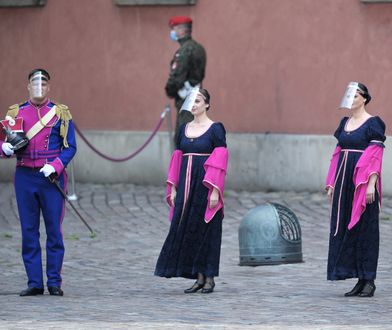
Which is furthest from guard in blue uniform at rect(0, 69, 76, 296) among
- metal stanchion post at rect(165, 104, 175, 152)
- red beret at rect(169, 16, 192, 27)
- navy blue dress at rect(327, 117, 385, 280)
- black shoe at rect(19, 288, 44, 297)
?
metal stanchion post at rect(165, 104, 175, 152)

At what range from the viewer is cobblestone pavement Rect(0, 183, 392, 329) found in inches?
400

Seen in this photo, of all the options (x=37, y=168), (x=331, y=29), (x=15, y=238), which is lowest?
(x=15, y=238)

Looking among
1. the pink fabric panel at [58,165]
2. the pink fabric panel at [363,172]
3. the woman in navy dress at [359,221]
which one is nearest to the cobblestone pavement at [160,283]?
the woman in navy dress at [359,221]

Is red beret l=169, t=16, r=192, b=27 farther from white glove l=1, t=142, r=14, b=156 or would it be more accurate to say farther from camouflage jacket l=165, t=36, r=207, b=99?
white glove l=1, t=142, r=14, b=156

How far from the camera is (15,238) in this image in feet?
52.0

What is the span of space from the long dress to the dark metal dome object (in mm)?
1750

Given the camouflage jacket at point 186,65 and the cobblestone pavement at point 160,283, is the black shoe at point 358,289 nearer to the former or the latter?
the cobblestone pavement at point 160,283

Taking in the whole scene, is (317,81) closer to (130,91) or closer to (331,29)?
(331,29)

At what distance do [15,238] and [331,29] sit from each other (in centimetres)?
472

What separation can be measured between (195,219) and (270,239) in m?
1.88

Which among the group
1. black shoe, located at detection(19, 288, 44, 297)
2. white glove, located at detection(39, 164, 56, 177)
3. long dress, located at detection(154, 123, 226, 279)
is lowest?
black shoe, located at detection(19, 288, 44, 297)

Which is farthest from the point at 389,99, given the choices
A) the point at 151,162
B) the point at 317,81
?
the point at 151,162

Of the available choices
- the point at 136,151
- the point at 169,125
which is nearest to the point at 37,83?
the point at 169,125

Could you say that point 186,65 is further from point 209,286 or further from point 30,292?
point 30,292
